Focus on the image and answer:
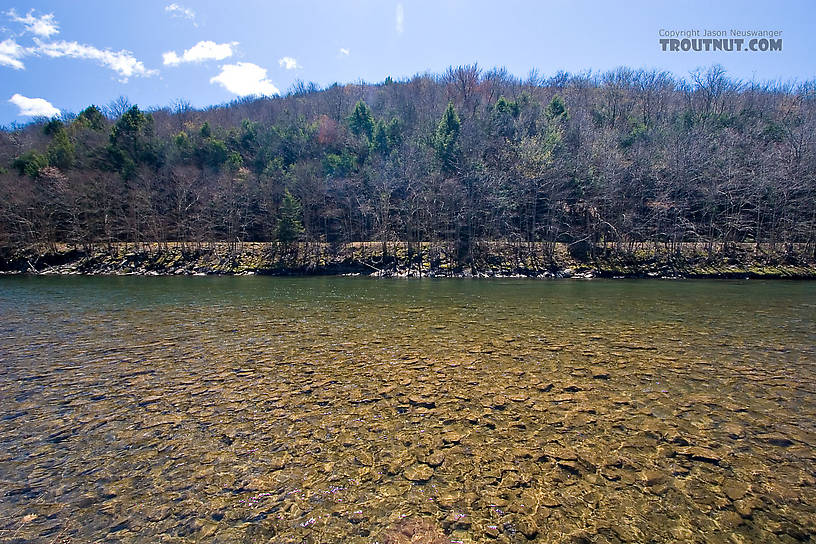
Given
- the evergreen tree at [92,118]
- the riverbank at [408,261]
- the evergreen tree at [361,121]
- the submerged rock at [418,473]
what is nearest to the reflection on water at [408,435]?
the submerged rock at [418,473]

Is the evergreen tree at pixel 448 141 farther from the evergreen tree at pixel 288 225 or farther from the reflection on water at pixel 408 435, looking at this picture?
the reflection on water at pixel 408 435

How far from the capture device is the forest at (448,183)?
1592 inches

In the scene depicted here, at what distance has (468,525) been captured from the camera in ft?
13.6

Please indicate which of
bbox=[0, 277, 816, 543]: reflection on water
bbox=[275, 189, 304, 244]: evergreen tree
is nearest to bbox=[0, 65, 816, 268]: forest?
bbox=[275, 189, 304, 244]: evergreen tree

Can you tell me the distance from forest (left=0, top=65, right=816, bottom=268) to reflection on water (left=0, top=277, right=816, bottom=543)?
3143cm

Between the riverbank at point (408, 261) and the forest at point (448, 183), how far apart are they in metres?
1.26

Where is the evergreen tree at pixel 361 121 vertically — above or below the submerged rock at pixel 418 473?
above

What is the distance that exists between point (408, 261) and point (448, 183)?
37.2ft

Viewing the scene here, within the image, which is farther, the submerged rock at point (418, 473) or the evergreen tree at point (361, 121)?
the evergreen tree at point (361, 121)

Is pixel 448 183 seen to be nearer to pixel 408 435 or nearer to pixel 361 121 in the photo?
pixel 361 121

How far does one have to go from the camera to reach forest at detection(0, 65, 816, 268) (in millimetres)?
40438

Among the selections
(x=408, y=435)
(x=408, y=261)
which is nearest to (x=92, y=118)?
(x=408, y=261)

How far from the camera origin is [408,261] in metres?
41.1

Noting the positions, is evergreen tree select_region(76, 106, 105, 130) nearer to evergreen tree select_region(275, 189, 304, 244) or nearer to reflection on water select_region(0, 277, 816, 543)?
evergreen tree select_region(275, 189, 304, 244)
